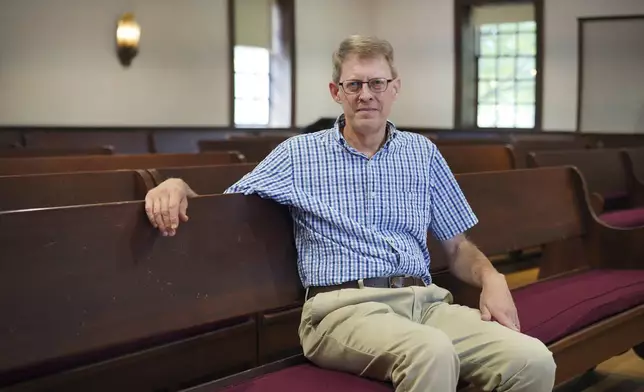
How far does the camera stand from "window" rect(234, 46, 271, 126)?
11.0 m

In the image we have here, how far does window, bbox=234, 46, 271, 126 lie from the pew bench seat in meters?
8.04

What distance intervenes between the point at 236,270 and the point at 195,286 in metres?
0.15

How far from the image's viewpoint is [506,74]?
11.2 meters

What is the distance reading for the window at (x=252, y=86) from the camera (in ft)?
35.9

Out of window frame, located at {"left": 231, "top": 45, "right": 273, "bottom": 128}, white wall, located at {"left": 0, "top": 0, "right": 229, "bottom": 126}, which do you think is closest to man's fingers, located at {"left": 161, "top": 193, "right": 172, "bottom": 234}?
white wall, located at {"left": 0, "top": 0, "right": 229, "bottom": 126}

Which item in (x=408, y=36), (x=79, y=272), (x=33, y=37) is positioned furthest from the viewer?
(x=408, y=36)

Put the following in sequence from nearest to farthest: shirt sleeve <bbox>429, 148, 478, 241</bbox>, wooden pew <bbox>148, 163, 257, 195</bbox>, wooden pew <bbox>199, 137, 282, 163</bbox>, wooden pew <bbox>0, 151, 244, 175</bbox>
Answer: shirt sleeve <bbox>429, 148, 478, 241</bbox> → wooden pew <bbox>148, 163, 257, 195</bbox> → wooden pew <bbox>0, 151, 244, 175</bbox> → wooden pew <bbox>199, 137, 282, 163</bbox>

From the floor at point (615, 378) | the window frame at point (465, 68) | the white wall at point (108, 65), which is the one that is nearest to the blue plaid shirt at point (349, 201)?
the floor at point (615, 378)

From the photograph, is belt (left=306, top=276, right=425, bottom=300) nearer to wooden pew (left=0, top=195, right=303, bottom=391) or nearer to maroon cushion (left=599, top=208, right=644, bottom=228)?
wooden pew (left=0, top=195, right=303, bottom=391)

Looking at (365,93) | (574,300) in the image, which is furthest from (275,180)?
(574,300)

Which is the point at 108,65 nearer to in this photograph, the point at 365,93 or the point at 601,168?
the point at 601,168

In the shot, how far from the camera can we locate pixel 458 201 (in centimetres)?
244

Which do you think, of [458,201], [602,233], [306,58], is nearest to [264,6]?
[306,58]

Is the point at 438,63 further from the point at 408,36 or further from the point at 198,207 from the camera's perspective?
the point at 198,207
